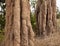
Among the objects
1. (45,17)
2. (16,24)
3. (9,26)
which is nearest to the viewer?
(16,24)

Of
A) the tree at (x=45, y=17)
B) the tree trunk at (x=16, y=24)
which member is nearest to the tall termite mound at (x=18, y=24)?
the tree trunk at (x=16, y=24)

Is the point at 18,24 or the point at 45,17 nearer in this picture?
the point at 18,24

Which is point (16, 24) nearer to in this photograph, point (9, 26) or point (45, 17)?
point (9, 26)

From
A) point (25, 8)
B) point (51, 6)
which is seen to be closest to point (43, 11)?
point (51, 6)

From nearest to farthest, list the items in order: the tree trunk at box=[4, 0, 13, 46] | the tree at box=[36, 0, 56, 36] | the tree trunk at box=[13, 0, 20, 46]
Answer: the tree trunk at box=[13, 0, 20, 46], the tree trunk at box=[4, 0, 13, 46], the tree at box=[36, 0, 56, 36]

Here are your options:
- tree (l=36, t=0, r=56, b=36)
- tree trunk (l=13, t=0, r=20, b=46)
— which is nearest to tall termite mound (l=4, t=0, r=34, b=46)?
tree trunk (l=13, t=0, r=20, b=46)

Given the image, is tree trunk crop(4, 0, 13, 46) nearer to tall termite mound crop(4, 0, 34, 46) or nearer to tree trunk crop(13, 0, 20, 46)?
tall termite mound crop(4, 0, 34, 46)

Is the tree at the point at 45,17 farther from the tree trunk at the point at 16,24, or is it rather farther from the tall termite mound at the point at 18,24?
the tree trunk at the point at 16,24

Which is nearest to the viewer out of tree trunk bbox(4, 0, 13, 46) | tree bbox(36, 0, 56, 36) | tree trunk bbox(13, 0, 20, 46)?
tree trunk bbox(13, 0, 20, 46)

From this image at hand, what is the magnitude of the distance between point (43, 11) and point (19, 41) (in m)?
4.93

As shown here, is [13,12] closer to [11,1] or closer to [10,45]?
[11,1]

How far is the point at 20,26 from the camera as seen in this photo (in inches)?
308

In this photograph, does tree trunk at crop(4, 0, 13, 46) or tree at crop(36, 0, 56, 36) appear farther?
tree at crop(36, 0, 56, 36)

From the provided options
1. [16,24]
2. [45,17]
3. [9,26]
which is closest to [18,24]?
[16,24]
